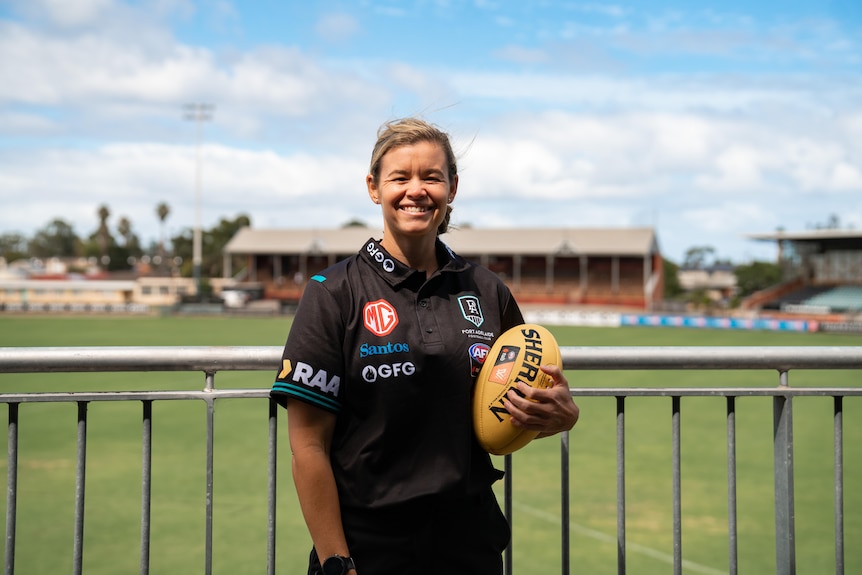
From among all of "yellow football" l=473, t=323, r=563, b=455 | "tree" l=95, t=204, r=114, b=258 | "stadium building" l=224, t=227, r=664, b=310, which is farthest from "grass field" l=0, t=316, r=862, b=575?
"tree" l=95, t=204, r=114, b=258

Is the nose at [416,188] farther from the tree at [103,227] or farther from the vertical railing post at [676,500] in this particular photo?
the tree at [103,227]

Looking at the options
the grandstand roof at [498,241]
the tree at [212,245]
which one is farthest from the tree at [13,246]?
the grandstand roof at [498,241]

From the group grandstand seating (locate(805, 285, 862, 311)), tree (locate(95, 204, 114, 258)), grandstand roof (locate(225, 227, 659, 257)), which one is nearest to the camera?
grandstand seating (locate(805, 285, 862, 311))

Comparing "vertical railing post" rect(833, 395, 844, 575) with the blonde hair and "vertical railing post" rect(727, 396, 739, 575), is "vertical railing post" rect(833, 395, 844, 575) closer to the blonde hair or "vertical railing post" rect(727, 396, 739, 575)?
"vertical railing post" rect(727, 396, 739, 575)

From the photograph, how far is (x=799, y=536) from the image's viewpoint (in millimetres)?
8156

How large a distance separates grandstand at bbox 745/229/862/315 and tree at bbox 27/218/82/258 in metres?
136

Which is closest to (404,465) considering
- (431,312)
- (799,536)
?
(431,312)

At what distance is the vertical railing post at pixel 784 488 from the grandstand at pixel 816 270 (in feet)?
172

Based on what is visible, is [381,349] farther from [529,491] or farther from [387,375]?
[529,491]

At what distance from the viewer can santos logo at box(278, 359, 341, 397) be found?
2104 mm

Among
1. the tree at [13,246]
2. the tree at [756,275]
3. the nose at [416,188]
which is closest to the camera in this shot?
the nose at [416,188]

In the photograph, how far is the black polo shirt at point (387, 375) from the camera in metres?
2.13

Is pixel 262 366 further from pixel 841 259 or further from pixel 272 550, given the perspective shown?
pixel 841 259

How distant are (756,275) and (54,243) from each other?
133 meters
